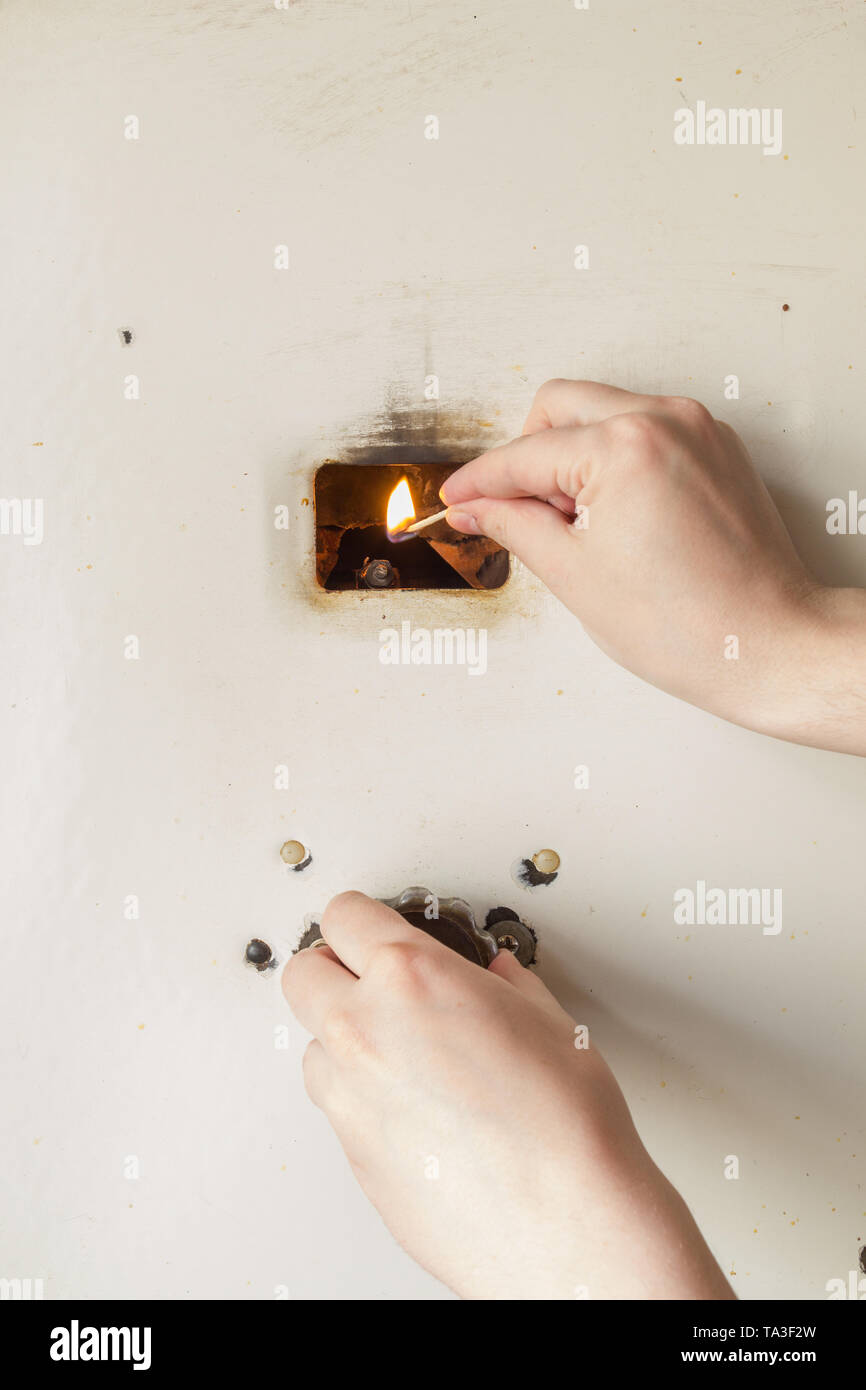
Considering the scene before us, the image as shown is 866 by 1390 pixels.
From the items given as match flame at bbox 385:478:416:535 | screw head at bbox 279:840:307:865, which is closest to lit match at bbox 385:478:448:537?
match flame at bbox 385:478:416:535

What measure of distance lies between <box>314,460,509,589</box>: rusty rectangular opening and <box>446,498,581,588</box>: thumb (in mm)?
59

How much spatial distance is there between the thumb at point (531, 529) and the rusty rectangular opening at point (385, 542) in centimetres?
6

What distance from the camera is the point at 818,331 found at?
0.63 meters

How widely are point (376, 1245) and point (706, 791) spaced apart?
1.32ft

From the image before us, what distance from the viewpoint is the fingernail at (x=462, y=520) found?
60 centimetres

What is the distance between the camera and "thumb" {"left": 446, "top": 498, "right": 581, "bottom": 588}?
57 centimetres

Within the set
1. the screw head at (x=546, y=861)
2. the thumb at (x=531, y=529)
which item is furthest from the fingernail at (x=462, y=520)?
the screw head at (x=546, y=861)

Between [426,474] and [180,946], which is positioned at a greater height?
[426,474]

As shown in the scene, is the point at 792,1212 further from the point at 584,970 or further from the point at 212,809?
the point at 212,809

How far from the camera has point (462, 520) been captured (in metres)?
0.60

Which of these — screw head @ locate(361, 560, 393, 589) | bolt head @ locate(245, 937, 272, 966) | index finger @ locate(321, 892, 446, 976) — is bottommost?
bolt head @ locate(245, 937, 272, 966)

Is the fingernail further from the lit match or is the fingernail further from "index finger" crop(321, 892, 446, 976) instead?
"index finger" crop(321, 892, 446, 976)

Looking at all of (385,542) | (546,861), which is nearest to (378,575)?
(385,542)

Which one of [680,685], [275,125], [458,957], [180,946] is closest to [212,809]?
[180,946]
